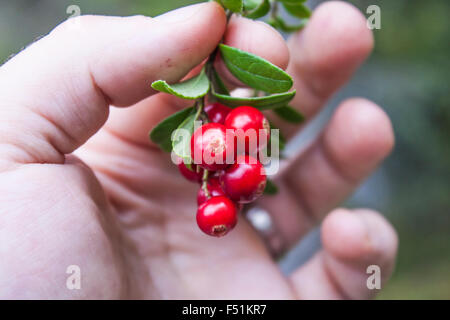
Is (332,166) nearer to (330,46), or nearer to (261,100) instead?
(330,46)

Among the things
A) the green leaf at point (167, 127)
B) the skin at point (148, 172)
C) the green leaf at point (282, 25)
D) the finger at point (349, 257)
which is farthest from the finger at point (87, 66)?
the finger at point (349, 257)

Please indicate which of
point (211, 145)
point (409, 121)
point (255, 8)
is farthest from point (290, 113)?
point (409, 121)

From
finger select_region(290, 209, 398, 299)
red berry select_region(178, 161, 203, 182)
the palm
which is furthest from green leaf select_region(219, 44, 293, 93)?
finger select_region(290, 209, 398, 299)

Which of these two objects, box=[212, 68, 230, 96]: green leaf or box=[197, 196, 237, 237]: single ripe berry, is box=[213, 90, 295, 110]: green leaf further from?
box=[197, 196, 237, 237]: single ripe berry

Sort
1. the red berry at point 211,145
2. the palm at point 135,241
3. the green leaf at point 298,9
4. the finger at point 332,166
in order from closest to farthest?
the red berry at point 211,145 < the palm at point 135,241 < the green leaf at point 298,9 < the finger at point 332,166

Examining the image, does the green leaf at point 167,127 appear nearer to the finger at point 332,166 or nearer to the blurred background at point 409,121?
the finger at point 332,166

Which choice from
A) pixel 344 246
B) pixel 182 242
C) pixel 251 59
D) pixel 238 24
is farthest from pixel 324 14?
pixel 182 242
